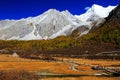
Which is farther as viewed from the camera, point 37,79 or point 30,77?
point 37,79

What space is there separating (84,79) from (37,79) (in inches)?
636

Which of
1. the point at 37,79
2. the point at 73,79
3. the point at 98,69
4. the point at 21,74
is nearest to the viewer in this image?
the point at 21,74

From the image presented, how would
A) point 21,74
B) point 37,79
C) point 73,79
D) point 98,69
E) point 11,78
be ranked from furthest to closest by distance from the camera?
1. point 98,69
2. point 73,79
3. point 37,79
4. point 21,74
5. point 11,78

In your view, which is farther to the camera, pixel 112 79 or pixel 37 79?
pixel 112 79

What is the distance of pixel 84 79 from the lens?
281 feet

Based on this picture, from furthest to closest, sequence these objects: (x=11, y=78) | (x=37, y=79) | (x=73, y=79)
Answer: (x=73, y=79) → (x=37, y=79) → (x=11, y=78)

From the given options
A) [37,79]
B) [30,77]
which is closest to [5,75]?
[30,77]

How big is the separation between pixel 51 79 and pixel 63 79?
3542 mm

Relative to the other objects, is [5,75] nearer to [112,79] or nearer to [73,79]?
[73,79]

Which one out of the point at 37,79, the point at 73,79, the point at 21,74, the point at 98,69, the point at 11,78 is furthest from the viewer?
the point at 98,69

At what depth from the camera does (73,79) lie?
280 ft

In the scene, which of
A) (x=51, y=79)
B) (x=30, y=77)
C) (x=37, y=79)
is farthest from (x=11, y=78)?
(x=51, y=79)

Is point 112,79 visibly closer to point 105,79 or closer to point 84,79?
point 105,79

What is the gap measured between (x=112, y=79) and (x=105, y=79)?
7.69 feet
